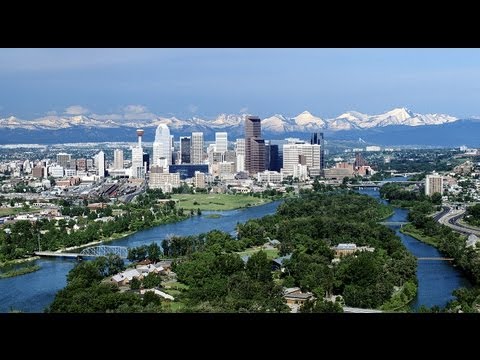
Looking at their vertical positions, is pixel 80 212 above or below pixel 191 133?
below

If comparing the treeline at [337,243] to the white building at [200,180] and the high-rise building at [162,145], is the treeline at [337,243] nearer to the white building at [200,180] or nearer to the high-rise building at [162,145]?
the white building at [200,180]

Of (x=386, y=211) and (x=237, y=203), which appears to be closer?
(x=386, y=211)

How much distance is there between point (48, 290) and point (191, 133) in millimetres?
6289

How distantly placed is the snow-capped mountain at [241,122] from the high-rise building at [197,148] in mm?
171

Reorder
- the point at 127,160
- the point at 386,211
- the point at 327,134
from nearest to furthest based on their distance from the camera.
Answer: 1. the point at 386,211
2. the point at 127,160
3. the point at 327,134

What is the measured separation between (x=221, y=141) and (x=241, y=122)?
0.67 metres

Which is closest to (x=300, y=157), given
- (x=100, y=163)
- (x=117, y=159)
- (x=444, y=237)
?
(x=117, y=159)

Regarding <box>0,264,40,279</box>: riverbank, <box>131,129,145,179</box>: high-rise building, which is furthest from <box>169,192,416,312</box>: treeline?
<box>131,129,145,179</box>: high-rise building

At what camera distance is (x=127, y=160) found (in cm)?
1034

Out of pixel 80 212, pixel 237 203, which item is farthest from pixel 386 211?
pixel 80 212

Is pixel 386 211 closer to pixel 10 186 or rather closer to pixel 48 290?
pixel 48 290

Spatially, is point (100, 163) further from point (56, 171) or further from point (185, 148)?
point (185, 148)

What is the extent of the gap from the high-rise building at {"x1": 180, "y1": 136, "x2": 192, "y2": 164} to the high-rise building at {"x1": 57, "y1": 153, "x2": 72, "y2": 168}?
6.17 feet

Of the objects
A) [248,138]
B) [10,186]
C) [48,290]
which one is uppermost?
[248,138]
